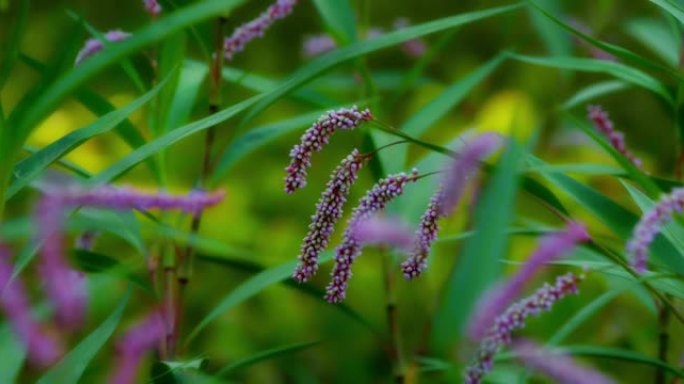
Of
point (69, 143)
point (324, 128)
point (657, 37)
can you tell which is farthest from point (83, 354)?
point (657, 37)


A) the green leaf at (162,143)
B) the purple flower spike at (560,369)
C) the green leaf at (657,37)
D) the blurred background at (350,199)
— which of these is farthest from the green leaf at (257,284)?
the green leaf at (657,37)

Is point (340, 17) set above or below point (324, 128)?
above

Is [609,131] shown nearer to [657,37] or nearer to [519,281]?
[657,37]

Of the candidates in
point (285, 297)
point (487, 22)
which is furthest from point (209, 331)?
point (487, 22)

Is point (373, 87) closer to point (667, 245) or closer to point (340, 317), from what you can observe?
point (667, 245)

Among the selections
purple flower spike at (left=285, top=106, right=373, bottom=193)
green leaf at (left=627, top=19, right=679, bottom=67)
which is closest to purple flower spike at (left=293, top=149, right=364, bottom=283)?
purple flower spike at (left=285, top=106, right=373, bottom=193)
